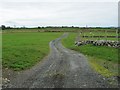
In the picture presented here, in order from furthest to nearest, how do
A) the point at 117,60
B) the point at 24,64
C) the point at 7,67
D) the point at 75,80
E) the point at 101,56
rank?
the point at 101,56
the point at 117,60
the point at 24,64
the point at 7,67
the point at 75,80

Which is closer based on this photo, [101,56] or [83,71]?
[83,71]

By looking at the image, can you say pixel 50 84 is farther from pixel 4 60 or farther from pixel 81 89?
pixel 4 60

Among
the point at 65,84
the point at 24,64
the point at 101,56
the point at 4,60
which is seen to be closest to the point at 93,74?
the point at 65,84

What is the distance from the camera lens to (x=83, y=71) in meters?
18.5

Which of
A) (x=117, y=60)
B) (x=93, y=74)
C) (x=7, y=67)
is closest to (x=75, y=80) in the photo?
(x=93, y=74)

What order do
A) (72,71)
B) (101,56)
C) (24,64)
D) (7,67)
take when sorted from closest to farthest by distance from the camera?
(72,71) < (7,67) < (24,64) < (101,56)

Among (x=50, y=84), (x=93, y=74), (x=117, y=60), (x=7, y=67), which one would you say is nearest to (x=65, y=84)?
(x=50, y=84)

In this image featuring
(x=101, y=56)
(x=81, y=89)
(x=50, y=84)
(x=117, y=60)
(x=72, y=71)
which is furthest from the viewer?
(x=101, y=56)

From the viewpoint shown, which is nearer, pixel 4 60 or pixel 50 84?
pixel 50 84

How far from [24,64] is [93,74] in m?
6.65

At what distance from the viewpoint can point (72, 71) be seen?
1838 cm

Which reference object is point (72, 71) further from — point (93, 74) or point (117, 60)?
point (117, 60)

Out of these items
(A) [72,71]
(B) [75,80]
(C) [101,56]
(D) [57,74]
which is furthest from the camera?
(C) [101,56]

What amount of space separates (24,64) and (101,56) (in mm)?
11114
